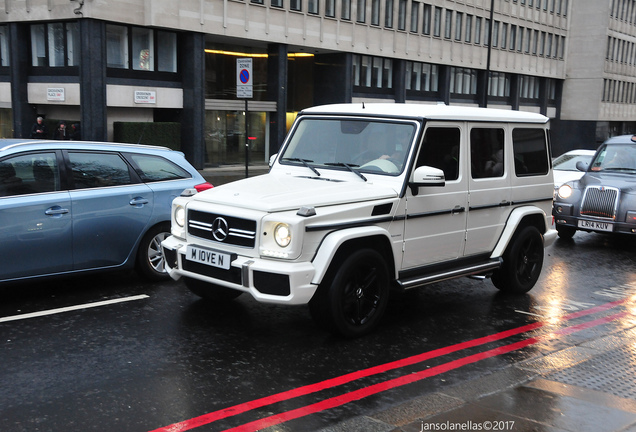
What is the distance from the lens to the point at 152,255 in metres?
8.26

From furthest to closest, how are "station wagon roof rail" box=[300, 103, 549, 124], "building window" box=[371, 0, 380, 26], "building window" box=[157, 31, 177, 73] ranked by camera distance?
"building window" box=[371, 0, 380, 26]
"building window" box=[157, 31, 177, 73]
"station wagon roof rail" box=[300, 103, 549, 124]

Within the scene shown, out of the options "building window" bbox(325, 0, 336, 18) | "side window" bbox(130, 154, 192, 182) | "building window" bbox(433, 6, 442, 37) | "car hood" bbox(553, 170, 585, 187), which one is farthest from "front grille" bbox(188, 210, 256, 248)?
"building window" bbox(433, 6, 442, 37)

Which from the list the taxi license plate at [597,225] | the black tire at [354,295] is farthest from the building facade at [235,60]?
the black tire at [354,295]

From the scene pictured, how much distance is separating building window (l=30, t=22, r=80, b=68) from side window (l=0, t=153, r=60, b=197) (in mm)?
21949

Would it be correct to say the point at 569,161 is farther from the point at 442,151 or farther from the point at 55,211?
the point at 55,211

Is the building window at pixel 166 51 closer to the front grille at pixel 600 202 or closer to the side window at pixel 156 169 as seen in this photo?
the front grille at pixel 600 202

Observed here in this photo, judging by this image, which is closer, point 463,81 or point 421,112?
point 421,112

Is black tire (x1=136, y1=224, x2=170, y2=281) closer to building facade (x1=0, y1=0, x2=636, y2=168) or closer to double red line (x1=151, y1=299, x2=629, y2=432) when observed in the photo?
double red line (x1=151, y1=299, x2=629, y2=432)

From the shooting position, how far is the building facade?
27969 mm

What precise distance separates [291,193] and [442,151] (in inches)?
71.9

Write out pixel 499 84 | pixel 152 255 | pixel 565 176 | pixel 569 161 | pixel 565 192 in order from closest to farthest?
pixel 152 255, pixel 565 192, pixel 565 176, pixel 569 161, pixel 499 84

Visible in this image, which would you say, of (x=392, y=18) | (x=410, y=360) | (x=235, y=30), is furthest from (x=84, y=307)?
(x=392, y=18)

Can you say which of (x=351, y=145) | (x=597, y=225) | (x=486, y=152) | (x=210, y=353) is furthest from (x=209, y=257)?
(x=597, y=225)

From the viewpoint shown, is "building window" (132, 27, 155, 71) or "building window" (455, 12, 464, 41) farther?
"building window" (455, 12, 464, 41)
